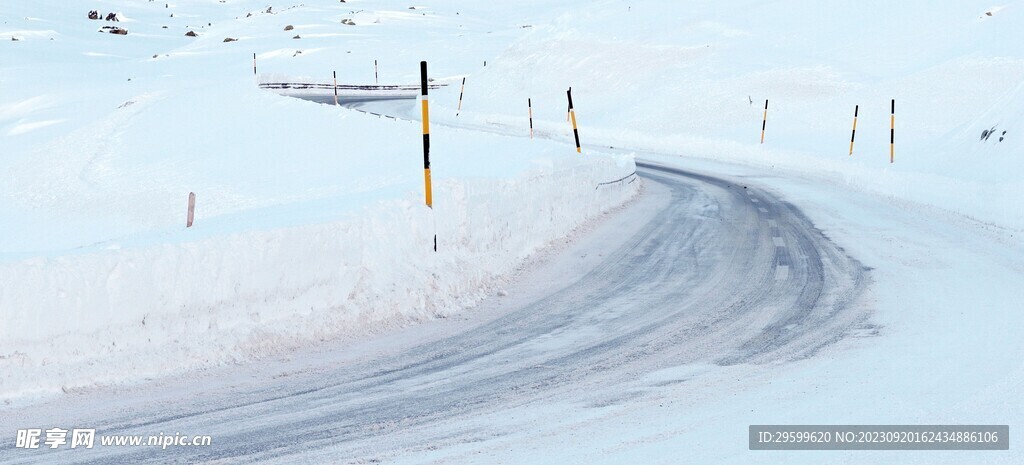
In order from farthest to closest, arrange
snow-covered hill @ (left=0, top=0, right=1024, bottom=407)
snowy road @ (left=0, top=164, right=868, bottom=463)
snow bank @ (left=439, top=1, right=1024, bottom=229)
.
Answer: snow bank @ (left=439, top=1, right=1024, bottom=229)
snow-covered hill @ (left=0, top=0, right=1024, bottom=407)
snowy road @ (left=0, top=164, right=868, bottom=463)

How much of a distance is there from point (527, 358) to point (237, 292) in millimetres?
2093

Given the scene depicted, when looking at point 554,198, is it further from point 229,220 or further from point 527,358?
point 527,358

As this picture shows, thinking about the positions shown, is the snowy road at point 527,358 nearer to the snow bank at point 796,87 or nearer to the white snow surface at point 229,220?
the white snow surface at point 229,220

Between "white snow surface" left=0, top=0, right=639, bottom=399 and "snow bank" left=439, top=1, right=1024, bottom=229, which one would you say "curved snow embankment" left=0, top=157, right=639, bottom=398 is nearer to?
"white snow surface" left=0, top=0, right=639, bottom=399

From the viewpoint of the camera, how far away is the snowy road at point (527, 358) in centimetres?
575

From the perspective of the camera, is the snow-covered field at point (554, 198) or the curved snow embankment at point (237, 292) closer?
the snow-covered field at point (554, 198)

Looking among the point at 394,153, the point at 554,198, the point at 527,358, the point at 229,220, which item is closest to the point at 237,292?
the point at 527,358

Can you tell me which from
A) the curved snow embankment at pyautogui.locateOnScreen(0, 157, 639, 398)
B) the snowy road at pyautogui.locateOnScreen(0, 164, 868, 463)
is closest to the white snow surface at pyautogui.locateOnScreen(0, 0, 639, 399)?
the curved snow embankment at pyautogui.locateOnScreen(0, 157, 639, 398)

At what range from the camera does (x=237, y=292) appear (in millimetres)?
7738

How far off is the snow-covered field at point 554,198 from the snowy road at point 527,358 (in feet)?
0.96

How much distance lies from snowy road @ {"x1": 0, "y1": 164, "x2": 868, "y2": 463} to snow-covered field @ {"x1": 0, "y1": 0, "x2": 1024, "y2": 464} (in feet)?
0.96

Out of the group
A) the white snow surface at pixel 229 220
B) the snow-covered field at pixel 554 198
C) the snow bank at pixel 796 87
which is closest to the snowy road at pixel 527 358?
the snow-covered field at pixel 554 198

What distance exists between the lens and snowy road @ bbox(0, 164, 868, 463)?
18.9 ft

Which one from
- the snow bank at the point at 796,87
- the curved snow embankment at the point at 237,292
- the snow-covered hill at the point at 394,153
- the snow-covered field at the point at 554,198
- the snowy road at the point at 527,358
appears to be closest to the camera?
the snowy road at the point at 527,358
